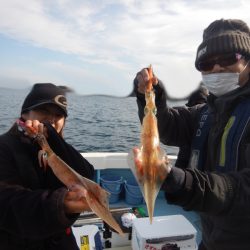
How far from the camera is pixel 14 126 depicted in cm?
295

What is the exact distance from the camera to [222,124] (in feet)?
10.4

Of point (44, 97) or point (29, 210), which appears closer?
point (29, 210)

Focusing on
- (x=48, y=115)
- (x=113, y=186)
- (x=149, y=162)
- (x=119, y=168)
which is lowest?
(x=113, y=186)

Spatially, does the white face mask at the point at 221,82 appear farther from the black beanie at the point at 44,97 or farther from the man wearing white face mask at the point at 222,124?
the black beanie at the point at 44,97

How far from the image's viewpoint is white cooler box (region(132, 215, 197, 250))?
479 centimetres

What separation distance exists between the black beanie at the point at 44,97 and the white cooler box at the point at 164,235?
2712mm

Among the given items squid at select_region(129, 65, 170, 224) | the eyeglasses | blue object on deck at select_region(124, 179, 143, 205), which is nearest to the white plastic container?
blue object on deck at select_region(124, 179, 143, 205)

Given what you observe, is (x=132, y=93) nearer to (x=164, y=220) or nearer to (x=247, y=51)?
(x=247, y=51)

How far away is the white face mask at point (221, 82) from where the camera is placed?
3339mm

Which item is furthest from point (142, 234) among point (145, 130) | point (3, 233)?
point (145, 130)

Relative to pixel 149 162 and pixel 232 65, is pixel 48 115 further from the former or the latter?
pixel 232 65

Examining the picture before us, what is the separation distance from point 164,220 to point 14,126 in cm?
337

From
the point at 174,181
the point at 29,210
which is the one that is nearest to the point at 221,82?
the point at 174,181

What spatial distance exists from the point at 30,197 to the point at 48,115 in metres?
1.01
